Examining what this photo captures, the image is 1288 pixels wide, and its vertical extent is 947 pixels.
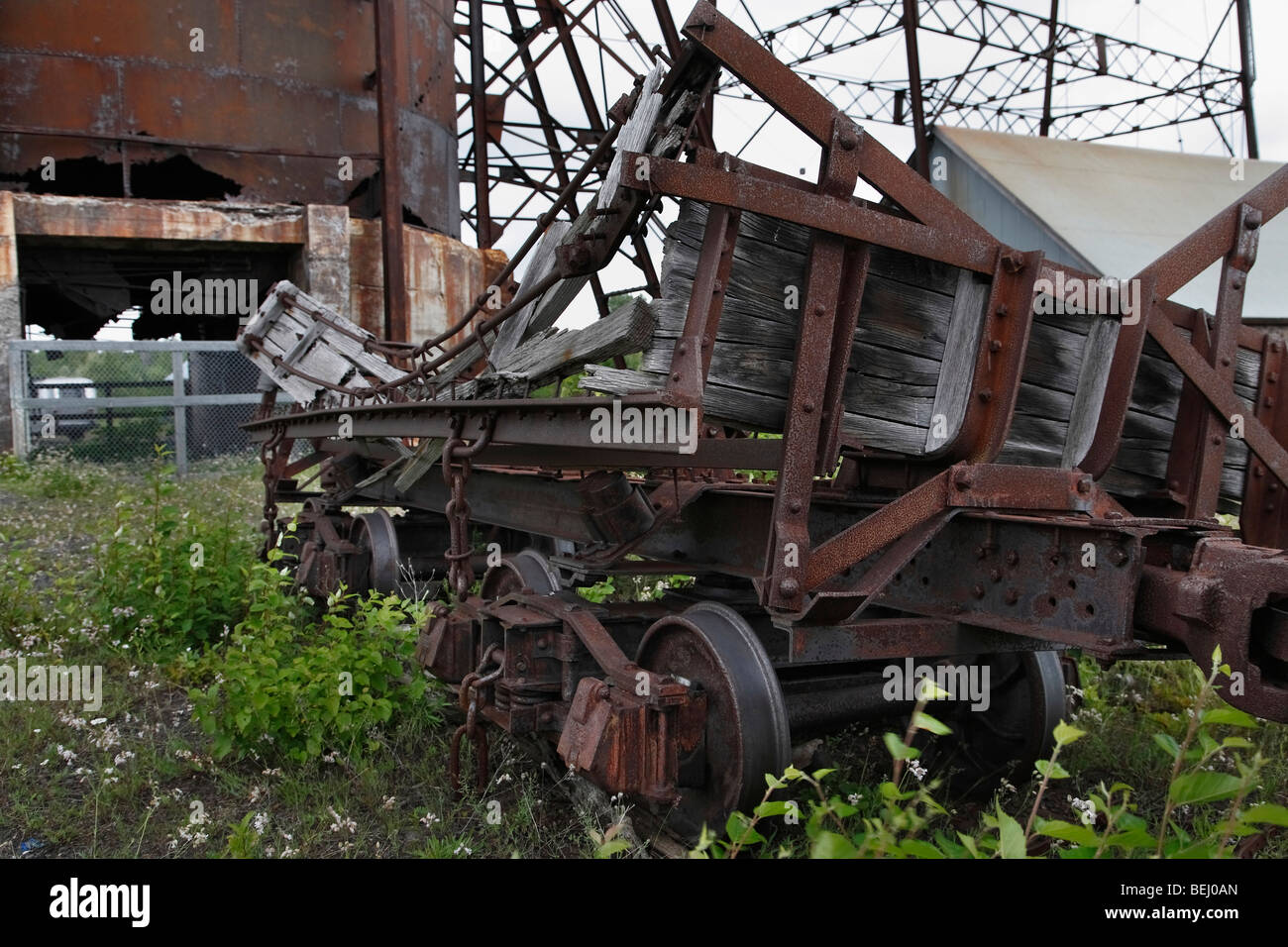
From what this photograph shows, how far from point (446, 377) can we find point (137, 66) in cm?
950

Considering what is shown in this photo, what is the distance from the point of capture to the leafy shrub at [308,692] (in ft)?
13.6

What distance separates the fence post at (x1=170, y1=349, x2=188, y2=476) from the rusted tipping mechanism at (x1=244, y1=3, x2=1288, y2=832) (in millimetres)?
9875

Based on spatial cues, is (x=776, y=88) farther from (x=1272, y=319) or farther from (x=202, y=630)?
(x=1272, y=319)

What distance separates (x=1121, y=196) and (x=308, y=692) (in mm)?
14310

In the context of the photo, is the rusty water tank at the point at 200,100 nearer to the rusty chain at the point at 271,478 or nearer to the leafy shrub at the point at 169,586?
the rusty chain at the point at 271,478

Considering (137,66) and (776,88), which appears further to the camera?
(137,66)

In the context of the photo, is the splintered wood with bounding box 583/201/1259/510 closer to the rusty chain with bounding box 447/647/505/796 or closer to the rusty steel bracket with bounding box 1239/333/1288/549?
the rusty steel bracket with bounding box 1239/333/1288/549

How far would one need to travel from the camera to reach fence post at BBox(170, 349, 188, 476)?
12.8m

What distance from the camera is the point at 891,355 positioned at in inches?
128

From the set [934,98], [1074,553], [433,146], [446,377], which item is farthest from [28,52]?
[934,98]

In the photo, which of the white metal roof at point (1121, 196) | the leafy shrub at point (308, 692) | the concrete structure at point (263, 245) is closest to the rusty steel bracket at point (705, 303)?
the leafy shrub at point (308, 692)

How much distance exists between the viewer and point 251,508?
1044cm

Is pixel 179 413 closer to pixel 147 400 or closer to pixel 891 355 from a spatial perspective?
pixel 147 400

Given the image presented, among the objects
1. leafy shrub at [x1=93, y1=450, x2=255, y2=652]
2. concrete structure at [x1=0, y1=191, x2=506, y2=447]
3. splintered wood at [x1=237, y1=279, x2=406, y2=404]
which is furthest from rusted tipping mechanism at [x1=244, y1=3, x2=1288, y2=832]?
concrete structure at [x1=0, y1=191, x2=506, y2=447]
